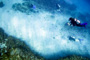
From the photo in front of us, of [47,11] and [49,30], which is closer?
[49,30]

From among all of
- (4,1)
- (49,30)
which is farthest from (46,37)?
(4,1)

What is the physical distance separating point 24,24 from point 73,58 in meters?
6.40

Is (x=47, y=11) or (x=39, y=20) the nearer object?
(x=39, y=20)

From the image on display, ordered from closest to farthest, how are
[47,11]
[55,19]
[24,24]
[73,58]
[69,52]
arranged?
[73,58] → [69,52] → [24,24] → [55,19] → [47,11]

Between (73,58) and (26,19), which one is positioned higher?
(26,19)

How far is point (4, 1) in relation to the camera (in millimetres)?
13438

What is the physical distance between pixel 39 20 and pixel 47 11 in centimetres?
291

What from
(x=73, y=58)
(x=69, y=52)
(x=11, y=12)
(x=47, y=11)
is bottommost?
(x=73, y=58)

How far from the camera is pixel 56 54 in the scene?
938cm

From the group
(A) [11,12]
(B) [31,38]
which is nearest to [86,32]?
(B) [31,38]

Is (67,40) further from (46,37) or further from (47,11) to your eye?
(47,11)

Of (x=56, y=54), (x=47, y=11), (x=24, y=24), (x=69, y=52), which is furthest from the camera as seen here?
(x=47, y=11)

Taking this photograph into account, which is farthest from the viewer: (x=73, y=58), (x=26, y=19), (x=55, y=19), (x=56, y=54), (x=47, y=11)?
(x=47, y=11)

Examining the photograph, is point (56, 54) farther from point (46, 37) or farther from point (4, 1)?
point (4, 1)
